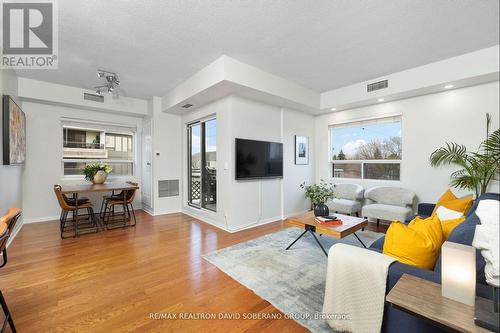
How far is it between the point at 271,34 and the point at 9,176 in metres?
4.34

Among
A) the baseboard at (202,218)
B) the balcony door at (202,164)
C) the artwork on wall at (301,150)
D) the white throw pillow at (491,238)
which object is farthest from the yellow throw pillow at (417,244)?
the artwork on wall at (301,150)

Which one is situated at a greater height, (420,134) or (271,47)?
(271,47)

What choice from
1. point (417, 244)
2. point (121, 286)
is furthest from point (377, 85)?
point (121, 286)

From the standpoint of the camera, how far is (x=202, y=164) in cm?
507

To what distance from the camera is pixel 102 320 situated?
1.75 meters

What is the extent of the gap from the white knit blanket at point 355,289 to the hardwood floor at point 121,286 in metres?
0.35

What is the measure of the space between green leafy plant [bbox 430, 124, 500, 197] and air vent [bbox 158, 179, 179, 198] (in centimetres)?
539

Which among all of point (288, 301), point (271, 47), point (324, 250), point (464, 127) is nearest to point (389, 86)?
point (464, 127)

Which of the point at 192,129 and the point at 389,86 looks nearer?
the point at 389,86

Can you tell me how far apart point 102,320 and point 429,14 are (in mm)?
4304

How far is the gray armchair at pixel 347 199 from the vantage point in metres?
4.36

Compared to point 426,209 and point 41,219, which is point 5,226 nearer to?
point 41,219

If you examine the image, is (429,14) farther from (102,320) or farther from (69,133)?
(69,133)

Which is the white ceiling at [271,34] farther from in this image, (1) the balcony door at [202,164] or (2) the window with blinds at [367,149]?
(1) the balcony door at [202,164]
